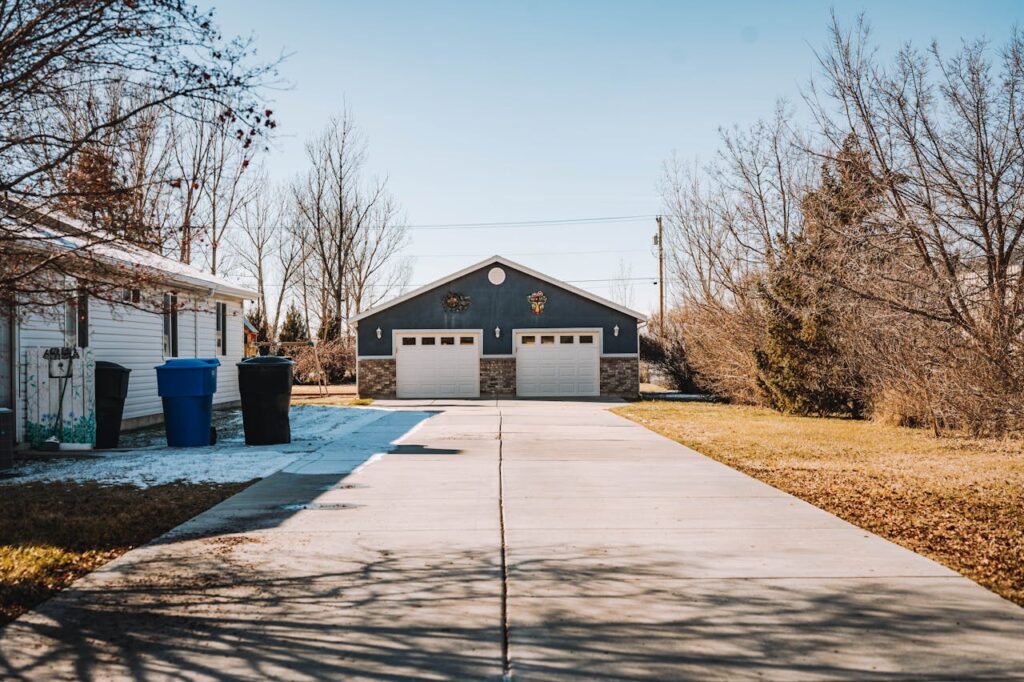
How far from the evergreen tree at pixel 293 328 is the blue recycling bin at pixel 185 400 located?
29.3m

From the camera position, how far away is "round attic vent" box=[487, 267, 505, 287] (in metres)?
28.3

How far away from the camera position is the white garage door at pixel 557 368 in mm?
28188

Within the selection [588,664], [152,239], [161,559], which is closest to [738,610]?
[588,664]

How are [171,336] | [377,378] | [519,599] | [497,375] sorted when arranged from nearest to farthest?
[519,599] < [171,336] < [497,375] < [377,378]

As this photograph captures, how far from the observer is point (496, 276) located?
2836 cm

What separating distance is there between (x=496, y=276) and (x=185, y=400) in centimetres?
1690

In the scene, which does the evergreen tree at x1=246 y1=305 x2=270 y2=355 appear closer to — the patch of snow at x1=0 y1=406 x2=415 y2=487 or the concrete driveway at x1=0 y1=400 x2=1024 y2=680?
the patch of snow at x1=0 y1=406 x2=415 y2=487

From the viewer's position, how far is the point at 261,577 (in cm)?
506

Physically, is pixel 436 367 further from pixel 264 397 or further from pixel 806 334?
pixel 264 397

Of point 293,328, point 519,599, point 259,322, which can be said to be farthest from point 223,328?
point 259,322

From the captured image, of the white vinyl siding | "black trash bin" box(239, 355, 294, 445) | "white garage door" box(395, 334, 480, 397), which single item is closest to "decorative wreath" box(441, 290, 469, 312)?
"white garage door" box(395, 334, 480, 397)

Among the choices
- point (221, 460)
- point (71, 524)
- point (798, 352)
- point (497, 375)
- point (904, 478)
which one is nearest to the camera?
point (71, 524)

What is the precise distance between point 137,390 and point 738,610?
13.8 metres

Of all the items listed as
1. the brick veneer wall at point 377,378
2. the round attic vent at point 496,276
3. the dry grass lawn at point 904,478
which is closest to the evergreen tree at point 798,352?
the dry grass lawn at point 904,478
